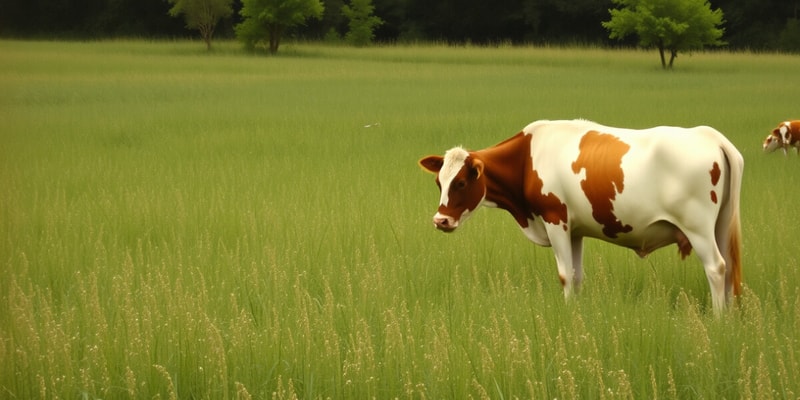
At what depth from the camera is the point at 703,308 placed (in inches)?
211

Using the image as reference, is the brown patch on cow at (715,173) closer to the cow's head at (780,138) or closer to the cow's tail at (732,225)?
the cow's tail at (732,225)

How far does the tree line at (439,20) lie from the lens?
192ft

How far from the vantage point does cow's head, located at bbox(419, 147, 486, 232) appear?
16.6ft

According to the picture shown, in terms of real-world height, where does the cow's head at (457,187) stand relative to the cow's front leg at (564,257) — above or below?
above

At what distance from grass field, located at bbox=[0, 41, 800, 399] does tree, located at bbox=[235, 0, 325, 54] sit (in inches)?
1163

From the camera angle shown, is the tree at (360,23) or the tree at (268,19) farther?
the tree at (360,23)

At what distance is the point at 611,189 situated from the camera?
4.85 m

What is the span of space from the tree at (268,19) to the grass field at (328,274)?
1163 inches

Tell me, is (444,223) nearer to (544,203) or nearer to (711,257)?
(544,203)

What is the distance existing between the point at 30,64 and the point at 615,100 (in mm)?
21801

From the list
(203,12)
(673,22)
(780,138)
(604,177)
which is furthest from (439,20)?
(604,177)

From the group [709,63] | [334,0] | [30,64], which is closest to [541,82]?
[709,63]

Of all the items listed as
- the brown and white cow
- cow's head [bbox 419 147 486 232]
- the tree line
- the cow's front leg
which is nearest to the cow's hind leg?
the brown and white cow

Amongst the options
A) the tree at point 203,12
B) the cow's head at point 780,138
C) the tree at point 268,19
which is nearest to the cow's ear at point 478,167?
the cow's head at point 780,138
